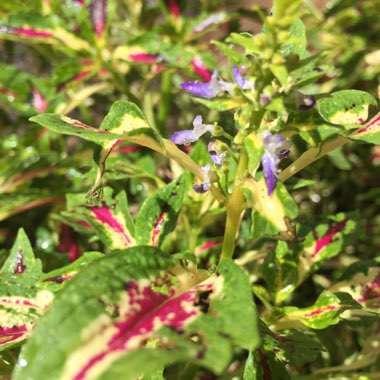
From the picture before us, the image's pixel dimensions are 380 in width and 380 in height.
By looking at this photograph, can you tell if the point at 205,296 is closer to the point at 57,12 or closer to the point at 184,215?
the point at 184,215

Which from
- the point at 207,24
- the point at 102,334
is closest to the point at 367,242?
the point at 207,24

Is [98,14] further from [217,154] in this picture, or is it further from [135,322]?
[135,322]

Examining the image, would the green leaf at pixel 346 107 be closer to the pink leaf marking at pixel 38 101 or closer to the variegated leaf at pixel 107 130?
the variegated leaf at pixel 107 130

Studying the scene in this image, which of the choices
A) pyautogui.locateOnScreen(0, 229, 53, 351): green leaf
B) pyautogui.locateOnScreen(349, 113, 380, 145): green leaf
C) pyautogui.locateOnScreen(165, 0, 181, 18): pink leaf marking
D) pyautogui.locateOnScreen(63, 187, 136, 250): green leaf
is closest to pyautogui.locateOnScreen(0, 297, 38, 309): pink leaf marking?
pyautogui.locateOnScreen(0, 229, 53, 351): green leaf

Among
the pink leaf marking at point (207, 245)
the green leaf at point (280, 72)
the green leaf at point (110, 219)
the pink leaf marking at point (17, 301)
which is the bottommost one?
the pink leaf marking at point (207, 245)

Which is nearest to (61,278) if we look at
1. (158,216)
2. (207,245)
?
(158,216)

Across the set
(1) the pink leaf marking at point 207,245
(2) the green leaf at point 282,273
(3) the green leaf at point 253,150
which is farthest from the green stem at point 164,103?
(3) the green leaf at point 253,150

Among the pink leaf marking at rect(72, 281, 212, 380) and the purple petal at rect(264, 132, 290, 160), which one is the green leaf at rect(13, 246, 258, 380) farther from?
the purple petal at rect(264, 132, 290, 160)
